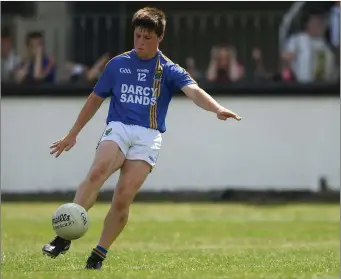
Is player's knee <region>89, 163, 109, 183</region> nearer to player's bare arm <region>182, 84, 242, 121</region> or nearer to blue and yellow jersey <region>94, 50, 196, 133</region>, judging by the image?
blue and yellow jersey <region>94, 50, 196, 133</region>

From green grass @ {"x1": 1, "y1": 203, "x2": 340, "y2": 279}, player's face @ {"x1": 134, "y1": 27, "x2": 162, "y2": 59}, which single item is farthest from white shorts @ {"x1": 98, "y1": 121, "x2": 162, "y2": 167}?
green grass @ {"x1": 1, "y1": 203, "x2": 340, "y2": 279}

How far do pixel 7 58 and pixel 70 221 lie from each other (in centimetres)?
1453

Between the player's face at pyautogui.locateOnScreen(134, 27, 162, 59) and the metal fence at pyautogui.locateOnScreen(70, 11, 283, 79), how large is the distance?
1330 cm

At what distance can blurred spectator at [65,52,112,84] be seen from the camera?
2408 cm

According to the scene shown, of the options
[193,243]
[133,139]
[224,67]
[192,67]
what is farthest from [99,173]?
[224,67]

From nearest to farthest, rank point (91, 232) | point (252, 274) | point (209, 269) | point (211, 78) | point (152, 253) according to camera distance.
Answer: point (252, 274) → point (209, 269) → point (152, 253) → point (91, 232) → point (211, 78)

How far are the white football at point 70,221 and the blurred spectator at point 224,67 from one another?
13.9 metres

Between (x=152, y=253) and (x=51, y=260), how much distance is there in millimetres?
1791

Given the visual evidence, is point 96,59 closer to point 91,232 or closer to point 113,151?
point 91,232

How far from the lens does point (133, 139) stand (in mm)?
10641

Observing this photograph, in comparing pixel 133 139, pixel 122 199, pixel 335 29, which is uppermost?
pixel 133 139

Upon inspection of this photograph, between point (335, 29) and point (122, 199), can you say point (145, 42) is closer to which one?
point (122, 199)

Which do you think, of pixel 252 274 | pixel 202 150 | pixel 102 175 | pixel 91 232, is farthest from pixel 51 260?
pixel 202 150

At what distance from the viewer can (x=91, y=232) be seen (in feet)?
56.4
